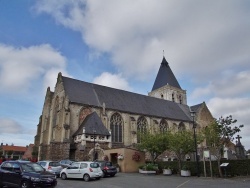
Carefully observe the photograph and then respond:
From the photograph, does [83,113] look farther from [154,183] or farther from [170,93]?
[170,93]

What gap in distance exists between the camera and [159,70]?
66.8 meters

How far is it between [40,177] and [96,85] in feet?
103

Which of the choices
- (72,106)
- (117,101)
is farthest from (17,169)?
(117,101)

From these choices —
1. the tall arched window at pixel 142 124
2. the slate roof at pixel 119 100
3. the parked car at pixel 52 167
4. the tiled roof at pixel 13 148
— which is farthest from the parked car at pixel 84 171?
the tiled roof at pixel 13 148

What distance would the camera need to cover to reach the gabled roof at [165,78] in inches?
2478

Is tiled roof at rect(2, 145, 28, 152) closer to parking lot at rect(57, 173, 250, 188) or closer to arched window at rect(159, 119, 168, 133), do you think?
arched window at rect(159, 119, 168, 133)

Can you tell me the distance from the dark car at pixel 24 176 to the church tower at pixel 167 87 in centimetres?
4941

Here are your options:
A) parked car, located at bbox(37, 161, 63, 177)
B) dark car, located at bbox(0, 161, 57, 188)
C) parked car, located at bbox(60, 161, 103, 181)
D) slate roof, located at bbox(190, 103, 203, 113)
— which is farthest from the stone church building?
dark car, located at bbox(0, 161, 57, 188)

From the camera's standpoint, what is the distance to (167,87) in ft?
200

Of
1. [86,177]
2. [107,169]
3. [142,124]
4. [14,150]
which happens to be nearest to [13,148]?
[14,150]

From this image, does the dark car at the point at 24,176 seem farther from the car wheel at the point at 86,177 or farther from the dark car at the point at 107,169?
the dark car at the point at 107,169

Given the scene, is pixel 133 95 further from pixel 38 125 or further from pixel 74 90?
pixel 38 125

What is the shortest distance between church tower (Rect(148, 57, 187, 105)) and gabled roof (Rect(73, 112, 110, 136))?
28.9 m

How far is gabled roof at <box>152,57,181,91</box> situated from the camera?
6294 centimetres
